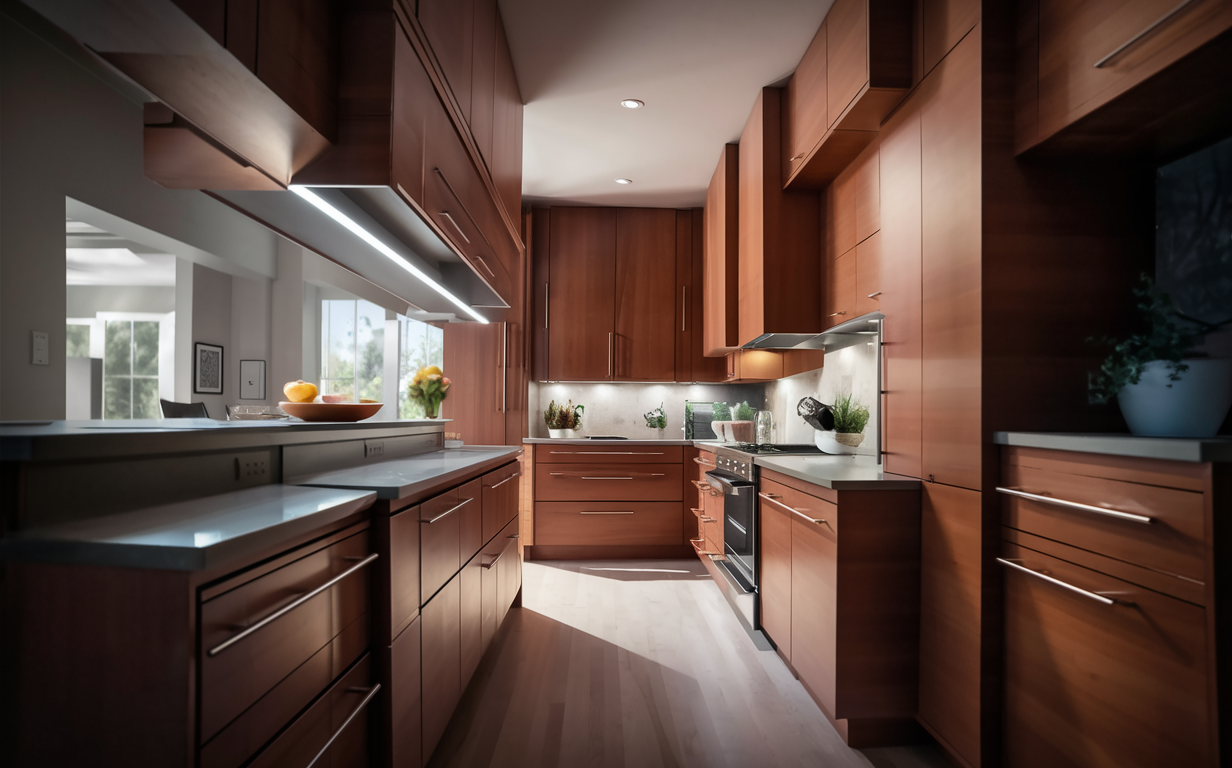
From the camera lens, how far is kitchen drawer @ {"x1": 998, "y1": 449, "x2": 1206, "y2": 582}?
3.71ft

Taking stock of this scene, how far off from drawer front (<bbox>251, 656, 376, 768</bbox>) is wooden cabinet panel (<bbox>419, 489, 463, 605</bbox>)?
0.29 meters

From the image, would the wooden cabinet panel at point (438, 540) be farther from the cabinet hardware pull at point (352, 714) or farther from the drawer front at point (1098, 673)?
the drawer front at point (1098, 673)

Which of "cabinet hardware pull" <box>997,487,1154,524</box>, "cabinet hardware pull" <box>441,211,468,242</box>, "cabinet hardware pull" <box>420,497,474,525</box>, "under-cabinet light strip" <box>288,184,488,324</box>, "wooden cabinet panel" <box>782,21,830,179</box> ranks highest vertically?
"wooden cabinet panel" <box>782,21,830,179</box>

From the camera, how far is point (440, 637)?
174 cm

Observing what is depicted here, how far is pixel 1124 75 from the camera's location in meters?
1.34

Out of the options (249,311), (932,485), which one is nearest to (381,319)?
(249,311)

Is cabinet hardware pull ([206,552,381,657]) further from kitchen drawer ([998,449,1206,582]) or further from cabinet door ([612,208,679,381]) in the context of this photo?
cabinet door ([612,208,679,381])

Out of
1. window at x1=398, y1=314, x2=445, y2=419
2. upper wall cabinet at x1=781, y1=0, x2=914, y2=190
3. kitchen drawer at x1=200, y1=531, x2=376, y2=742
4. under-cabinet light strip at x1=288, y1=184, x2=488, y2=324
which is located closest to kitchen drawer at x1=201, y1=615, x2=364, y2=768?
kitchen drawer at x1=200, y1=531, x2=376, y2=742

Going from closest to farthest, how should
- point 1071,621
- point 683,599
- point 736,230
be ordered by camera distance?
point 1071,621, point 683,599, point 736,230

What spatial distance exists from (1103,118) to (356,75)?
185 cm

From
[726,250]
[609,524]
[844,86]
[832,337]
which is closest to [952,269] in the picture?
[844,86]

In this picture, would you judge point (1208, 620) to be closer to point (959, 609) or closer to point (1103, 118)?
point (959, 609)

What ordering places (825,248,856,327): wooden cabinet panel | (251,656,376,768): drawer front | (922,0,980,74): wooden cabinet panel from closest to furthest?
(251,656,376,768): drawer front, (922,0,980,74): wooden cabinet panel, (825,248,856,327): wooden cabinet panel

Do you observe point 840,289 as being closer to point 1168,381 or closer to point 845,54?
point 845,54
